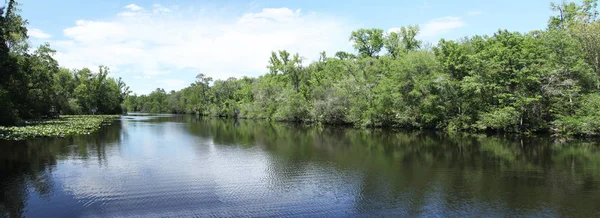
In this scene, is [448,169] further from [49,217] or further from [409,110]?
[409,110]

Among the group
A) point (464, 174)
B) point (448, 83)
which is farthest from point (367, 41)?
point (464, 174)

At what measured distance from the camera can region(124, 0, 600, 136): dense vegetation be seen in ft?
102

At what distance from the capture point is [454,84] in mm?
36938

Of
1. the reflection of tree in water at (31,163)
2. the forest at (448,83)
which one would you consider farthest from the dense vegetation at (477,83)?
the reflection of tree in water at (31,163)

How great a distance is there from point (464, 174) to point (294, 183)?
24.8ft

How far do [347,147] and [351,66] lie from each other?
2954 cm

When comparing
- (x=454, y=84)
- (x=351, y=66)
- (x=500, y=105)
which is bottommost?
(x=500, y=105)

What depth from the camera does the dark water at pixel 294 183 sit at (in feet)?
33.1

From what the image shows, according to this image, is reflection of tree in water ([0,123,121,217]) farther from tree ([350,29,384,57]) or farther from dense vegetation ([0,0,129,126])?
tree ([350,29,384,57])

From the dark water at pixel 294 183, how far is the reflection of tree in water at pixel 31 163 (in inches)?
1.7

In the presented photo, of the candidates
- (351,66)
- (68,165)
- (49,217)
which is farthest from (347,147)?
(351,66)

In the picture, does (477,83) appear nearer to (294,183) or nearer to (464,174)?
(464,174)

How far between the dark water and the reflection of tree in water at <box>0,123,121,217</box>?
0.04 metres

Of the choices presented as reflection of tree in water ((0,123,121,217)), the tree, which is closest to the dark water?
reflection of tree in water ((0,123,121,217))
